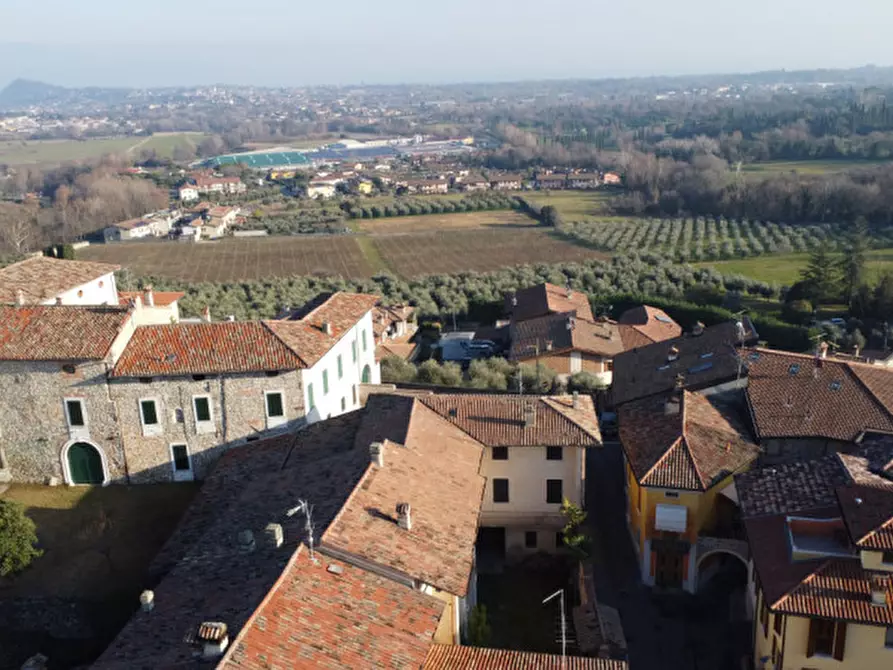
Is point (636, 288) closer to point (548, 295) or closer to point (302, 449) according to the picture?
point (548, 295)

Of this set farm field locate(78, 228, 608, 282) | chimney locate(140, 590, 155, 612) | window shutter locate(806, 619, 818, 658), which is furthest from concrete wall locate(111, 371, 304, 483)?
farm field locate(78, 228, 608, 282)

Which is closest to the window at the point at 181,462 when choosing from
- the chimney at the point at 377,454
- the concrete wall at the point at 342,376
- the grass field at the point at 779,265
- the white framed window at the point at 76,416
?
the white framed window at the point at 76,416

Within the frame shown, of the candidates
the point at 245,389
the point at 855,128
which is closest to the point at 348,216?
the point at 245,389

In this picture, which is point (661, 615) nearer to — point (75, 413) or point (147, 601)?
point (147, 601)

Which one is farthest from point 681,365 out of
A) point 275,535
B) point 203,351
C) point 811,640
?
point 275,535

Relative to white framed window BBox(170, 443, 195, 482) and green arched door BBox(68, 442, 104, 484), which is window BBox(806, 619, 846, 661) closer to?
white framed window BBox(170, 443, 195, 482)
